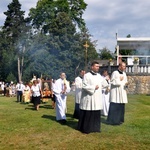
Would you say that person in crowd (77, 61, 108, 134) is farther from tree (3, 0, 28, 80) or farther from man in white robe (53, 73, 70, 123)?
tree (3, 0, 28, 80)

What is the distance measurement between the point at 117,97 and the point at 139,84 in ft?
45.8

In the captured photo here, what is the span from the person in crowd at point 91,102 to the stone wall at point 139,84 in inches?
594

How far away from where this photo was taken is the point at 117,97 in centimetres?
1110

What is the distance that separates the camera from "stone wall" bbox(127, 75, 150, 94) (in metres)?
24.3

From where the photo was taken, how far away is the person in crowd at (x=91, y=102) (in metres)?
9.73

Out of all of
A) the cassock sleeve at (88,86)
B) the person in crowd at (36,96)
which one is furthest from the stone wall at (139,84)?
the cassock sleeve at (88,86)

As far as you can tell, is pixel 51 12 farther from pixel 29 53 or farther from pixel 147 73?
pixel 147 73

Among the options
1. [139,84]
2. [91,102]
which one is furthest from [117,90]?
[139,84]

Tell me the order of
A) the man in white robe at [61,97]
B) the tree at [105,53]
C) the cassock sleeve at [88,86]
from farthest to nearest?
the tree at [105,53] → the man in white robe at [61,97] → the cassock sleeve at [88,86]

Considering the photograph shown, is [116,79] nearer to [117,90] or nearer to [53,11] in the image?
[117,90]

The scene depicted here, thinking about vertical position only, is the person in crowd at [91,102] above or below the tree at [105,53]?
below

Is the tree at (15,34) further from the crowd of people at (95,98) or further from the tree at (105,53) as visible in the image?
the crowd of people at (95,98)

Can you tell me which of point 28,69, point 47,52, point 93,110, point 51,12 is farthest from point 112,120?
point 28,69

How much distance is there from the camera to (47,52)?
43.4m
